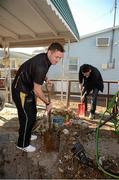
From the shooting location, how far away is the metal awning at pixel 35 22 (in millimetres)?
4145

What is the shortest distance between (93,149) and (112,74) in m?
9.82

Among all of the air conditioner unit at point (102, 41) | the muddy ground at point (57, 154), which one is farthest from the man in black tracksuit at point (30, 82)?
the air conditioner unit at point (102, 41)

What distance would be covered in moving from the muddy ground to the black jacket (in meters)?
1.44

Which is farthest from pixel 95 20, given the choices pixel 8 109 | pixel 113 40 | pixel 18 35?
pixel 8 109

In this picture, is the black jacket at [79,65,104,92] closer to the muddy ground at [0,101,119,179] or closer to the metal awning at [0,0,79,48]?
the metal awning at [0,0,79,48]

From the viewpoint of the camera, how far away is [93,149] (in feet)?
12.7

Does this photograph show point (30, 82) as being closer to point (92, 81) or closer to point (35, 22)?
point (35, 22)

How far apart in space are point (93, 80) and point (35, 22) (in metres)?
2.30

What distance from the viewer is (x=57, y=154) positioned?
11.8 feet

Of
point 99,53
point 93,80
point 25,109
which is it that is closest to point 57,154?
point 25,109

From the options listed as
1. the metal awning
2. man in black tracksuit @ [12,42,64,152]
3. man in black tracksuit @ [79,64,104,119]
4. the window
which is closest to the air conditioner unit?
the window

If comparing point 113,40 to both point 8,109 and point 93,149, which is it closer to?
point 8,109

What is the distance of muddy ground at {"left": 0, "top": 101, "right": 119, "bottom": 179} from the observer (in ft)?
9.92

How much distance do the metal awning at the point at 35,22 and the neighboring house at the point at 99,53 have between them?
17.5 ft
